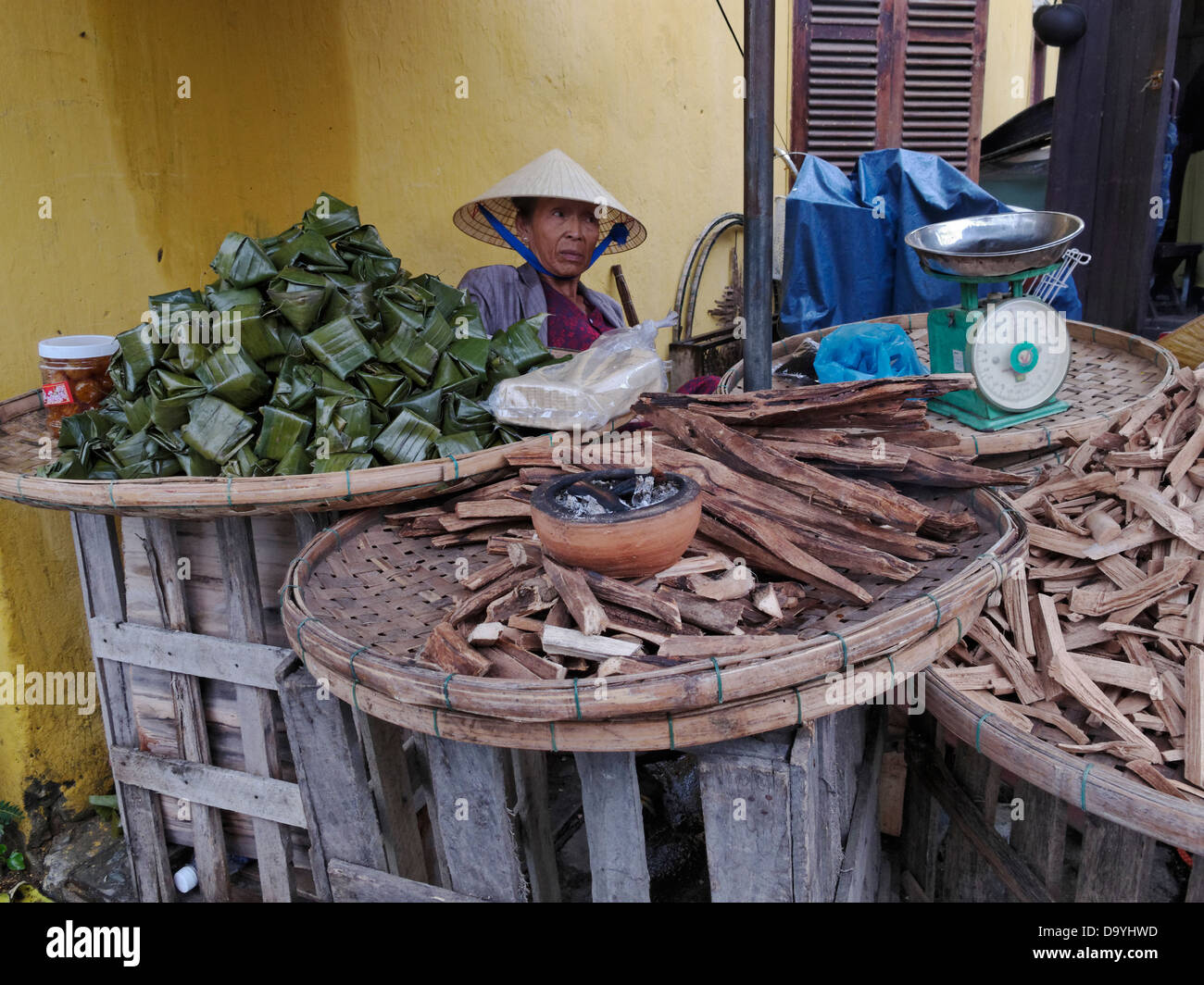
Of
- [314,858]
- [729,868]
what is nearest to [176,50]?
[314,858]

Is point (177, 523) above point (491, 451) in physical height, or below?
below

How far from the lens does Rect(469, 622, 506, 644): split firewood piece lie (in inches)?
67.2

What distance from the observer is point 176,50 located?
3.42m

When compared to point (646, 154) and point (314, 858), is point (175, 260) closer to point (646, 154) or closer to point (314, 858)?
point (314, 858)

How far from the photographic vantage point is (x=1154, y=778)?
1.79 metres

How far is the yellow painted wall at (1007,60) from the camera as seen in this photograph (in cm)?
767

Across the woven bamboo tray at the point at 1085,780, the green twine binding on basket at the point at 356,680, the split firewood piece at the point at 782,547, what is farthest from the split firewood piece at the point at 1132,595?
the green twine binding on basket at the point at 356,680

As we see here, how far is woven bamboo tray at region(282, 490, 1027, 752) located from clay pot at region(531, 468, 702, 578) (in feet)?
1.01

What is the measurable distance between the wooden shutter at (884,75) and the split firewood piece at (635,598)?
6.52 meters

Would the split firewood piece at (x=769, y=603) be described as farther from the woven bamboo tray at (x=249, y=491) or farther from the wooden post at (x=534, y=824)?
the wooden post at (x=534, y=824)

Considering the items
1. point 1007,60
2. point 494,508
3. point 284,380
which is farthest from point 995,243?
point 1007,60

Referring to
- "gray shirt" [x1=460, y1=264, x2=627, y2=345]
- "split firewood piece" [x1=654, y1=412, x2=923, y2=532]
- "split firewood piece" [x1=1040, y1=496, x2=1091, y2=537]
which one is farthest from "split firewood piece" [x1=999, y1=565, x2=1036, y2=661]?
"gray shirt" [x1=460, y1=264, x2=627, y2=345]
